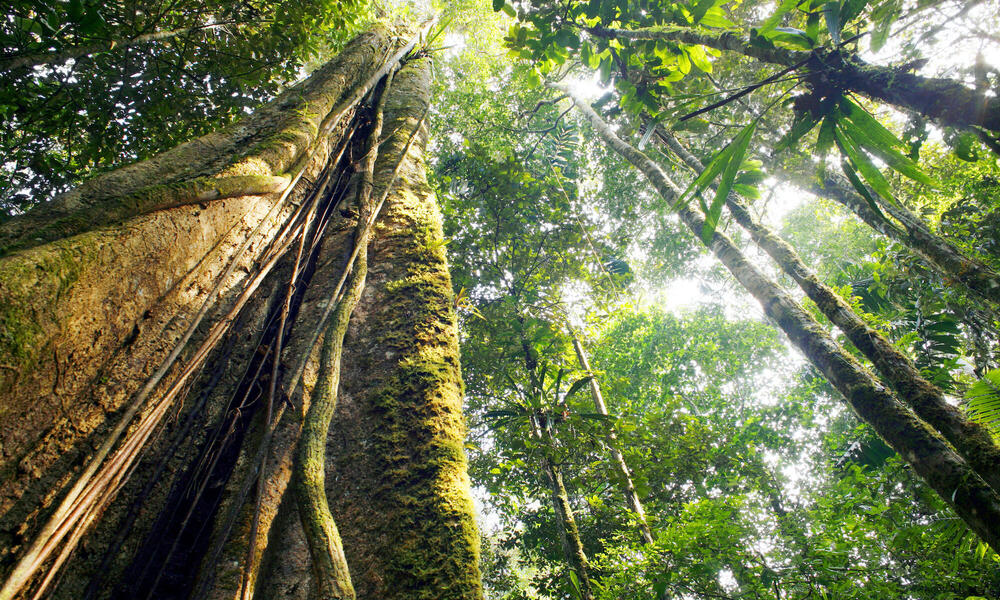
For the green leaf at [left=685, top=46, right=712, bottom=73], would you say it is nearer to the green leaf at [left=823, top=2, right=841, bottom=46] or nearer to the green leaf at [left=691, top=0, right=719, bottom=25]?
the green leaf at [left=691, top=0, right=719, bottom=25]

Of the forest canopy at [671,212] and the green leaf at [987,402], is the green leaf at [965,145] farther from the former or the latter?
the green leaf at [987,402]

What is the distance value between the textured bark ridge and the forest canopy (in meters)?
0.23

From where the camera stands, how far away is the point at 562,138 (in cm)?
780

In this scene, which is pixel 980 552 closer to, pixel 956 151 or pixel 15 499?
pixel 956 151

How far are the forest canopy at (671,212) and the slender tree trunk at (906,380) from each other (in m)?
0.01

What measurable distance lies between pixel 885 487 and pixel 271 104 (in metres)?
7.93

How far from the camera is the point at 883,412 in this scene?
1.85 m

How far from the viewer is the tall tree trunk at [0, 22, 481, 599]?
881 millimetres

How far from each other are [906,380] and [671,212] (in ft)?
7.14

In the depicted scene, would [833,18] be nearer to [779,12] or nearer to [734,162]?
[779,12]

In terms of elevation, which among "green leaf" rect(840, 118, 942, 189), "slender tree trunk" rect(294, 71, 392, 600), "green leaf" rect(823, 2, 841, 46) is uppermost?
"green leaf" rect(823, 2, 841, 46)

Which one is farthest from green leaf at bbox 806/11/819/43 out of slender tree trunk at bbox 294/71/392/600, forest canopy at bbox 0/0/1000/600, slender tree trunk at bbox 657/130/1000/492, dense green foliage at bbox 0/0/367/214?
dense green foliage at bbox 0/0/367/214

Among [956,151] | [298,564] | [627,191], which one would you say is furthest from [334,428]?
[627,191]

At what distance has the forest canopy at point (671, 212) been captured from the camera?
1495mm
